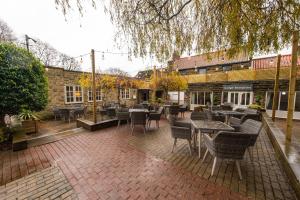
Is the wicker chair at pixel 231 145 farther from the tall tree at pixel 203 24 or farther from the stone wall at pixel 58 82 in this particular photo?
the stone wall at pixel 58 82

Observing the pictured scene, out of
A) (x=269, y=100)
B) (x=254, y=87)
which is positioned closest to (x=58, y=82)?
(x=254, y=87)

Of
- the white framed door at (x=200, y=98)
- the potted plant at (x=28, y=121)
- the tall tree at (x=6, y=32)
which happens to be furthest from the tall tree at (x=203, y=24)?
the tall tree at (x=6, y=32)

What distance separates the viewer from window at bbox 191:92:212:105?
12.3 meters

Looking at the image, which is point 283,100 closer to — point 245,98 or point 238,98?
point 245,98

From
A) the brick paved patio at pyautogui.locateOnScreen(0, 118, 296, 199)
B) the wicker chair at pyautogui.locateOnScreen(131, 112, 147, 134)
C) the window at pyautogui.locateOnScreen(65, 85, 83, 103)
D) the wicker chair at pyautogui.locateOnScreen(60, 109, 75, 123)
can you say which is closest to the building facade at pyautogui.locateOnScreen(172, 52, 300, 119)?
the wicker chair at pyautogui.locateOnScreen(131, 112, 147, 134)

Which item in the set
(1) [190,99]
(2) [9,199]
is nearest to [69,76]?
(2) [9,199]

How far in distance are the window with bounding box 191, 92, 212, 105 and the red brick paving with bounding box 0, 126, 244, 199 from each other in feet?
33.2

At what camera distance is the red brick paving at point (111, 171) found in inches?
86.3

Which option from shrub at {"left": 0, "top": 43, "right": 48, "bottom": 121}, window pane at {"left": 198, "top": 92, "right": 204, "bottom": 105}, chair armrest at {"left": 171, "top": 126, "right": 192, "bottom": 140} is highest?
shrub at {"left": 0, "top": 43, "right": 48, "bottom": 121}

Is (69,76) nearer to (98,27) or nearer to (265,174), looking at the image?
(98,27)

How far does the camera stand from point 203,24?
1941 mm

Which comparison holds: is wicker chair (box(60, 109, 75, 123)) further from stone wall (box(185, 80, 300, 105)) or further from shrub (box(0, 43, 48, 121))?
stone wall (box(185, 80, 300, 105))

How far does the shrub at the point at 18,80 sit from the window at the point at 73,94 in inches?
185

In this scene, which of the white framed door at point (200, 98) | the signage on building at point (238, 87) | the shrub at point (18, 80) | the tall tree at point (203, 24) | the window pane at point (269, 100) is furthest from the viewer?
the white framed door at point (200, 98)
